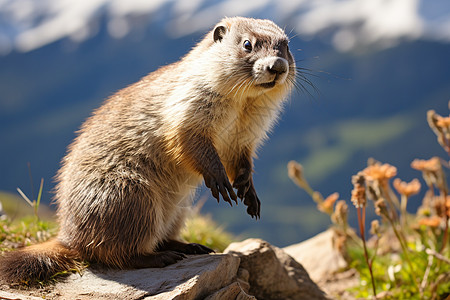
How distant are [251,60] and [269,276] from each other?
2223mm

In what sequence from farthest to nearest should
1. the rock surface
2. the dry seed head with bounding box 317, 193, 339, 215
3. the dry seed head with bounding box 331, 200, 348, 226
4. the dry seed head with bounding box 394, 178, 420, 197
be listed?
the dry seed head with bounding box 317, 193, 339, 215 < the dry seed head with bounding box 394, 178, 420, 197 < the dry seed head with bounding box 331, 200, 348, 226 < the rock surface

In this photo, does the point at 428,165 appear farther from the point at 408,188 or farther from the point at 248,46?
the point at 248,46

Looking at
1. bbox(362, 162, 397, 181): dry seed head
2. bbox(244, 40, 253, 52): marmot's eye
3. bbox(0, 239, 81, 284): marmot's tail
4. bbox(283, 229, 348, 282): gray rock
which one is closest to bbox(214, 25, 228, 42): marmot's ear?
bbox(244, 40, 253, 52): marmot's eye

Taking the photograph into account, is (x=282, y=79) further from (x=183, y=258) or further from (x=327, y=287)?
(x=327, y=287)

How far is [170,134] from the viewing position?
4375mm

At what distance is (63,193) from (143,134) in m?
0.97

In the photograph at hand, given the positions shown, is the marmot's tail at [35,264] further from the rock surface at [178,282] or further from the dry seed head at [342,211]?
the dry seed head at [342,211]

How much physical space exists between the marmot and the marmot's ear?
1 centimetres

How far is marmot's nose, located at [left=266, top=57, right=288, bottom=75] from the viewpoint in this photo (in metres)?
4.05

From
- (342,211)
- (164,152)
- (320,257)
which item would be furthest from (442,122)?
(320,257)

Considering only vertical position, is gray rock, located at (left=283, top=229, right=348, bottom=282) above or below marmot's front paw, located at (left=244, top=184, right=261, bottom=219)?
below

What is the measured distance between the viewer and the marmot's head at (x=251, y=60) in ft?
→ 13.6

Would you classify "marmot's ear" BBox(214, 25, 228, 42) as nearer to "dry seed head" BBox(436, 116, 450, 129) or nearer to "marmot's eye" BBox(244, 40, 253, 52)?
"marmot's eye" BBox(244, 40, 253, 52)

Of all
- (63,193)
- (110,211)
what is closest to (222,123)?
(110,211)
